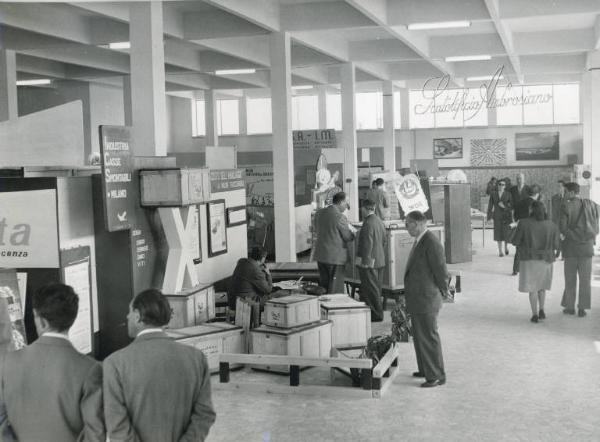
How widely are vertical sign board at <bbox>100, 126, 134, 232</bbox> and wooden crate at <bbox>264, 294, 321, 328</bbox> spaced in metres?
1.61

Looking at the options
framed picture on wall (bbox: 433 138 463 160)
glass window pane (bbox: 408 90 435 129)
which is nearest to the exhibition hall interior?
framed picture on wall (bbox: 433 138 463 160)

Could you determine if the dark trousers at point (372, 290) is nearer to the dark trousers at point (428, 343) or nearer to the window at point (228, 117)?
the dark trousers at point (428, 343)

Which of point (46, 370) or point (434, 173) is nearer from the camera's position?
point (46, 370)

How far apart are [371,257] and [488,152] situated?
19522 mm

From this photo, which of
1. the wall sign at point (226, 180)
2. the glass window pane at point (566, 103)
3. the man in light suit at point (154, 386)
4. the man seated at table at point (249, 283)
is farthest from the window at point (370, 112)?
the man in light suit at point (154, 386)

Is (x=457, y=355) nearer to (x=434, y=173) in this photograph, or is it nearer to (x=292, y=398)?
(x=292, y=398)

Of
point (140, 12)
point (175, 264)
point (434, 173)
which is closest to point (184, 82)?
point (434, 173)

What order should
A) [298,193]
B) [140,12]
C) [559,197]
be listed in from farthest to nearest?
[298,193] → [559,197] → [140,12]

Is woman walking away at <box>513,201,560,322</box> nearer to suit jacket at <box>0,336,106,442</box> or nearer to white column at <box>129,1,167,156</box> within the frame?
white column at <box>129,1,167,156</box>

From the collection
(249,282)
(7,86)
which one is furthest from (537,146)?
(249,282)

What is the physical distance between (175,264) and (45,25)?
19.9 ft

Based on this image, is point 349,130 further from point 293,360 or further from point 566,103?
point 566,103

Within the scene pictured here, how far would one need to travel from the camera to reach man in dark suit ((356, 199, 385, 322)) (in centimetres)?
1013

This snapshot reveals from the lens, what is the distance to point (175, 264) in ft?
26.3
